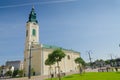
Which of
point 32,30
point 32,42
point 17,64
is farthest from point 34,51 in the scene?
point 17,64

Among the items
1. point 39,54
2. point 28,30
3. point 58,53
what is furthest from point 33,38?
point 58,53

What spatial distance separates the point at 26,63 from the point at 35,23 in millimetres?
18175

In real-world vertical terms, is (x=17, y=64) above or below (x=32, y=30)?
below

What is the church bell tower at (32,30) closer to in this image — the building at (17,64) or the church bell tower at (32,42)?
the church bell tower at (32,42)

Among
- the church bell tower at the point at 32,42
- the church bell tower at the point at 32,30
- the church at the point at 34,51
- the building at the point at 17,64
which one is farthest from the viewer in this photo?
the building at the point at 17,64

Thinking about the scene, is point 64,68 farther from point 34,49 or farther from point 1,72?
point 1,72

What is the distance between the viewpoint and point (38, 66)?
7031 centimetres

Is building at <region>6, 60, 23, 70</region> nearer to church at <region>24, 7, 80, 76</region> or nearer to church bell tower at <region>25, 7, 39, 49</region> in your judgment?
church bell tower at <region>25, 7, 39, 49</region>

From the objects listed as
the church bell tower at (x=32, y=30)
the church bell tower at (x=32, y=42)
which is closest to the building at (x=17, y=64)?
the church bell tower at (x=32, y=42)

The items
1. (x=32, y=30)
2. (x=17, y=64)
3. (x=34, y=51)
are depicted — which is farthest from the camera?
(x=17, y=64)

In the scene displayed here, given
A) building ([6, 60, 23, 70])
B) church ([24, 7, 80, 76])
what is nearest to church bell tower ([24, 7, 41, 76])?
church ([24, 7, 80, 76])

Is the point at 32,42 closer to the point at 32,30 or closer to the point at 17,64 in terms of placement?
the point at 32,30

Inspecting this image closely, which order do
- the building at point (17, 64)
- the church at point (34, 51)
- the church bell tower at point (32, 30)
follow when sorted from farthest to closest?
the building at point (17, 64), the church bell tower at point (32, 30), the church at point (34, 51)

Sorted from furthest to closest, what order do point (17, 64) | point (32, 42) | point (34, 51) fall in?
point (17, 64) < point (32, 42) < point (34, 51)
